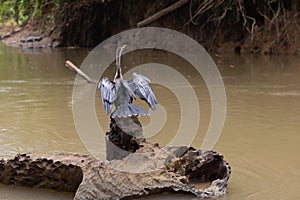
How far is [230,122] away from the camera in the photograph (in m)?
5.05

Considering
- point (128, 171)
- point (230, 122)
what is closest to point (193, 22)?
point (230, 122)

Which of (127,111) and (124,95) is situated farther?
(124,95)

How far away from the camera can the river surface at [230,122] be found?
133 inches

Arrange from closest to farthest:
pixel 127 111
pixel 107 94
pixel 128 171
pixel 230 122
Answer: pixel 128 171, pixel 127 111, pixel 107 94, pixel 230 122

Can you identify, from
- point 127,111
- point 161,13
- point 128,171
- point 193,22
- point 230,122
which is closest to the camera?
point 128,171

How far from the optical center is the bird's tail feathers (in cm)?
337

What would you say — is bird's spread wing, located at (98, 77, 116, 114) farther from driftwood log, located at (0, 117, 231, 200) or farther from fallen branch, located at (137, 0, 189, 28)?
fallen branch, located at (137, 0, 189, 28)

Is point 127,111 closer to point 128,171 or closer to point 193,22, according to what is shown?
point 128,171

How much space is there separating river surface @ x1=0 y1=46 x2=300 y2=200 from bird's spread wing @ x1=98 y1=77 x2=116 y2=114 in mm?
622

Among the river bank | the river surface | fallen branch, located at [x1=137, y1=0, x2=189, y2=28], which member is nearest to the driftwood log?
the river surface

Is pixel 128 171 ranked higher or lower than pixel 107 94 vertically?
lower

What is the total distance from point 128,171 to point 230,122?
214 centimetres

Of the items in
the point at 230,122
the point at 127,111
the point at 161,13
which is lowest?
the point at 230,122

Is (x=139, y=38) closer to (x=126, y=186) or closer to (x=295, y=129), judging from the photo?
(x=295, y=129)
